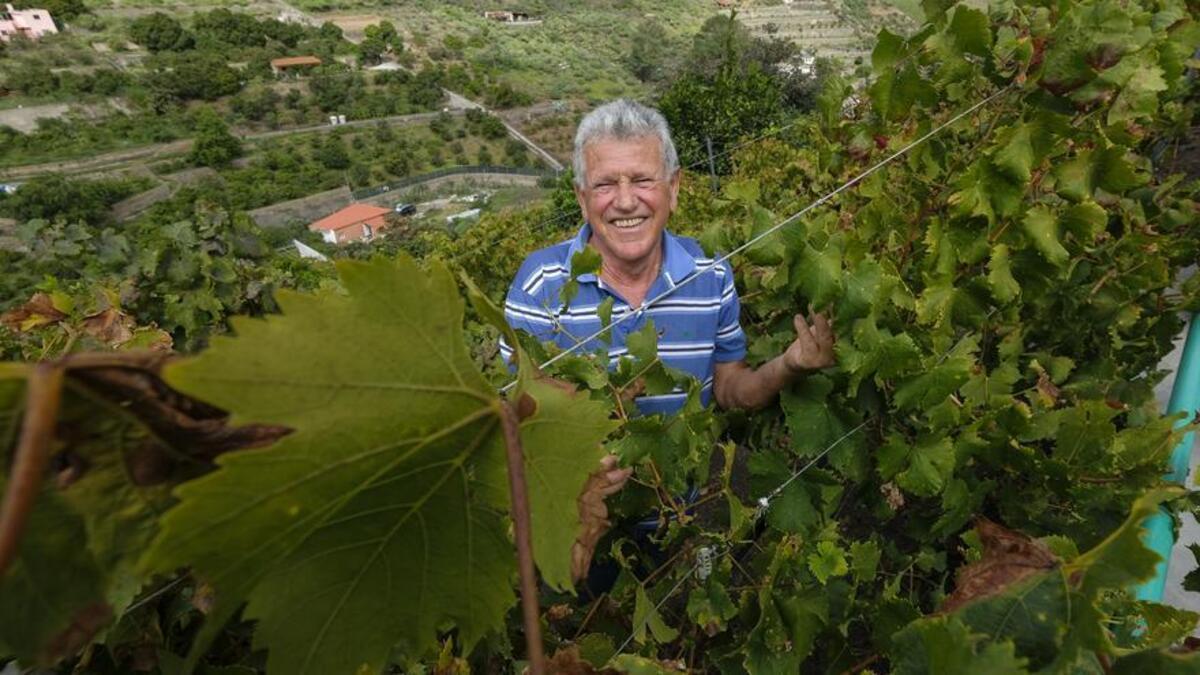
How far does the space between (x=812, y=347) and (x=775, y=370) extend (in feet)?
0.63

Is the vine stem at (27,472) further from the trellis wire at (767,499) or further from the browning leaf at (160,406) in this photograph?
the trellis wire at (767,499)

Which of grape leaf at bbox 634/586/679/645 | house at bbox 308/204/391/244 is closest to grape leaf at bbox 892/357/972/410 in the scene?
grape leaf at bbox 634/586/679/645

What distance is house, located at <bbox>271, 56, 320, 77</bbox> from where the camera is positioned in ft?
206

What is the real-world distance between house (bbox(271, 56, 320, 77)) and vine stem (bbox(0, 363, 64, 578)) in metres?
71.8

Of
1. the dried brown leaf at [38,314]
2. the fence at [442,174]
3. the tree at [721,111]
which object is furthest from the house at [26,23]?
the dried brown leaf at [38,314]

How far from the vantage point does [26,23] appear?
201ft

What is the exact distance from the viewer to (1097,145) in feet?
4.90

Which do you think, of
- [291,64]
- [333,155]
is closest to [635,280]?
[333,155]

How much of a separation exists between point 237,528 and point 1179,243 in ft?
8.83

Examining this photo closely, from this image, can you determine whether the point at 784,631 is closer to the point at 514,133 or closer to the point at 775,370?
the point at 775,370

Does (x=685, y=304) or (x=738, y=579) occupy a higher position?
(x=685, y=304)

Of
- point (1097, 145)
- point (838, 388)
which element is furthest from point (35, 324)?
point (1097, 145)

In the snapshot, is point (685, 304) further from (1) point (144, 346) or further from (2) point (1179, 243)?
(2) point (1179, 243)

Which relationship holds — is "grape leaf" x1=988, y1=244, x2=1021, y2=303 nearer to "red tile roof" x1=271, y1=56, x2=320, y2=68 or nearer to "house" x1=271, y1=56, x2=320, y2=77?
"house" x1=271, y1=56, x2=320, y2=77
